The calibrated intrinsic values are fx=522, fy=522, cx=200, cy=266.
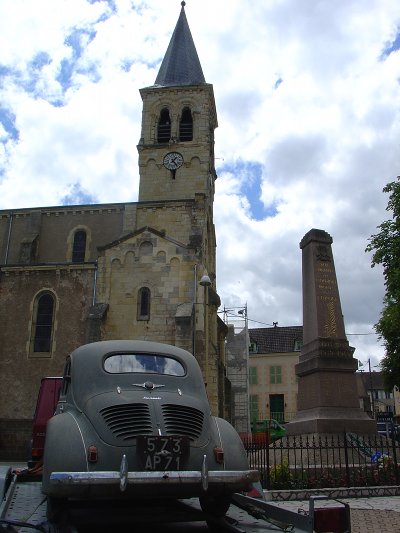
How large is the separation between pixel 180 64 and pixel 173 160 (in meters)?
8.04

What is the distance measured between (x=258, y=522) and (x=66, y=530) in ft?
6.33

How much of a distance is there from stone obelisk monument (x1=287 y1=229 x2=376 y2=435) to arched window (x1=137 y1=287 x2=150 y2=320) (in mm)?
8425

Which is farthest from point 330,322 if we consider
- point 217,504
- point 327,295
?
point 217,504

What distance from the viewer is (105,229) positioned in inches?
1089

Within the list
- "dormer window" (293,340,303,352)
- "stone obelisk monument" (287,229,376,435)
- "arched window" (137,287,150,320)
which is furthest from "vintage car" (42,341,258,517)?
"dormer window" (293,340,303,352)

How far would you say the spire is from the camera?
33062mm

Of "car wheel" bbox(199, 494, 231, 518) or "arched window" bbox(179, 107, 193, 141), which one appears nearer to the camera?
"car wheel" bbox(199, 494, 231, 518)

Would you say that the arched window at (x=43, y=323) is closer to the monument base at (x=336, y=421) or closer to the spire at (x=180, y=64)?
the monument base at (x=336, y=421)

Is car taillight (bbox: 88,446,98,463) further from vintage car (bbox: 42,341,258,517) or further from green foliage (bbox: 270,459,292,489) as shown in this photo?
green foliage (bbox: 270,459,292,489)

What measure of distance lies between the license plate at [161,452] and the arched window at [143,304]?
17071 millimetres

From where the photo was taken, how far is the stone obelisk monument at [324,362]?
13.4 m

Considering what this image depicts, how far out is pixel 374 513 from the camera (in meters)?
8.20

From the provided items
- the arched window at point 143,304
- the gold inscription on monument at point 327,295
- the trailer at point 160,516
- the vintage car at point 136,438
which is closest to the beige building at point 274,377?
the arched window at point 143,304

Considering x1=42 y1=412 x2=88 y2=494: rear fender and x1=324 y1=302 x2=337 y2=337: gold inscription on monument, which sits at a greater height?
x1=324 y1=302 x2=337 y2=337: gold inscription on monument
